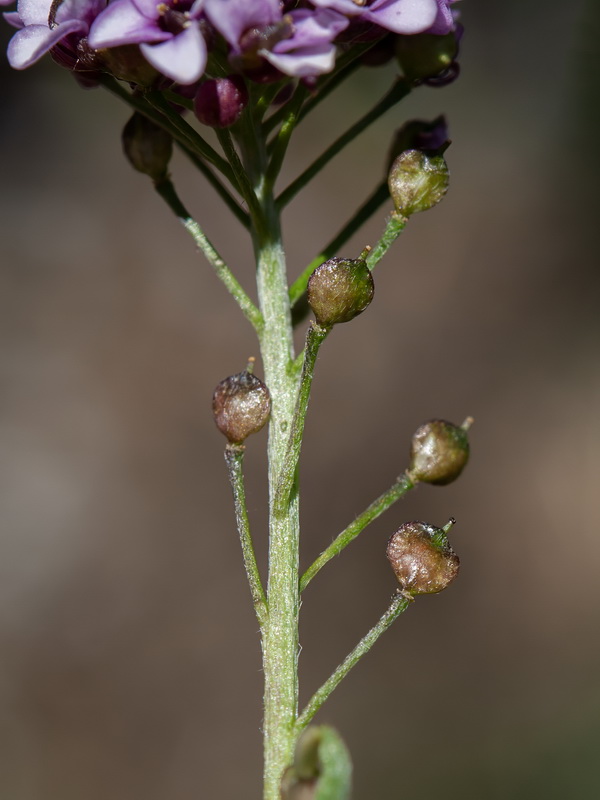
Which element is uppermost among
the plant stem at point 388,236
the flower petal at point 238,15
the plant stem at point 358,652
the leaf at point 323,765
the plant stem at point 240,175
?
the flower petal at point 238,15

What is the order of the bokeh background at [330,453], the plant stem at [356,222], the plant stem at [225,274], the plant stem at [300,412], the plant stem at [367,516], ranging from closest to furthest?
the plant stem at [300,412]
the plant stem at [367,516]
the plant stem at [225,274]
the plant stem at [356,222]
the bokeh background at [330,453]

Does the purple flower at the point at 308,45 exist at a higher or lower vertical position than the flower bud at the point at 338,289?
higher

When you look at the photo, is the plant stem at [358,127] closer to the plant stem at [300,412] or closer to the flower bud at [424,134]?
the flower bud at [424,134]

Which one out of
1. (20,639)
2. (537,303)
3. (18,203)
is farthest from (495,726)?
(18,203)

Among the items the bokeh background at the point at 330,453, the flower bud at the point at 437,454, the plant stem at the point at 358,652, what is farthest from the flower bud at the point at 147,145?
the bokeh background at the point at 330,453

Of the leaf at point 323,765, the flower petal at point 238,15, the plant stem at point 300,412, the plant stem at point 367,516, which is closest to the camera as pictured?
the flower petal at point 238,15

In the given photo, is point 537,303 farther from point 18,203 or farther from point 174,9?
point 174,9

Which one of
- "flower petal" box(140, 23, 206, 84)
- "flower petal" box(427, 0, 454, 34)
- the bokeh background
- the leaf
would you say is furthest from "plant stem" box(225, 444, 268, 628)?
the bokeh background

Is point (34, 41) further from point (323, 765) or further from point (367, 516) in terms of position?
point (323, 765)
